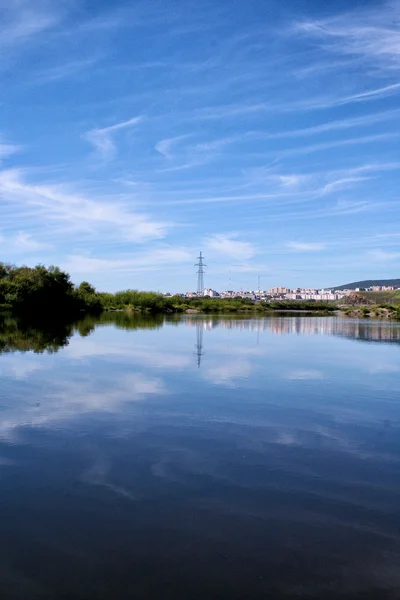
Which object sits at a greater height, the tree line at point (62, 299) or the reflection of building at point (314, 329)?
the tree line at point (62, 299)

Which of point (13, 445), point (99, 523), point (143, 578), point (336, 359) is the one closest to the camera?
point (143, 578)

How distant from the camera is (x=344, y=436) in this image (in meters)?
10.7

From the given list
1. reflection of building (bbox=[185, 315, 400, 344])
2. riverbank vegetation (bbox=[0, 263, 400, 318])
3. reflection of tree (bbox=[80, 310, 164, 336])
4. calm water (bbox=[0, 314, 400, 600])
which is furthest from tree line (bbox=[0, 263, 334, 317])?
calm water (bbox=[0, 314, 400, 600])

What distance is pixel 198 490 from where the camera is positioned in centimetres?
750

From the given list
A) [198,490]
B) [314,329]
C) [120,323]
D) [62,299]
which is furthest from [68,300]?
[198,490]

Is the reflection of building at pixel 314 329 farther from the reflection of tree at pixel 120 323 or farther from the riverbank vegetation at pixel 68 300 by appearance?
the riverbank vegetation at pixel 68 300

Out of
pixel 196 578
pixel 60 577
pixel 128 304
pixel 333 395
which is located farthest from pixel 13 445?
pixel 128 304

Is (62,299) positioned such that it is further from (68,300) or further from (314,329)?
(314,329)

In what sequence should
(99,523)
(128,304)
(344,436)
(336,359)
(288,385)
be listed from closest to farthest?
(99,523) < (344,436) < (288,385) < (336,359) < (128,304)

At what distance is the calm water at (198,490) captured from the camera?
5.29 m

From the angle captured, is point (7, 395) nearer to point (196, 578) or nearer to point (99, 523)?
point (99, 523)

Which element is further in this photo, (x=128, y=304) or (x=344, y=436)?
(x=128, y=304)

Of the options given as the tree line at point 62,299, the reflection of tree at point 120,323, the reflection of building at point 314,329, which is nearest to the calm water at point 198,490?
the reflection of building at point 314,329

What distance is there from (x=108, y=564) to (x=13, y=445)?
4676mm
